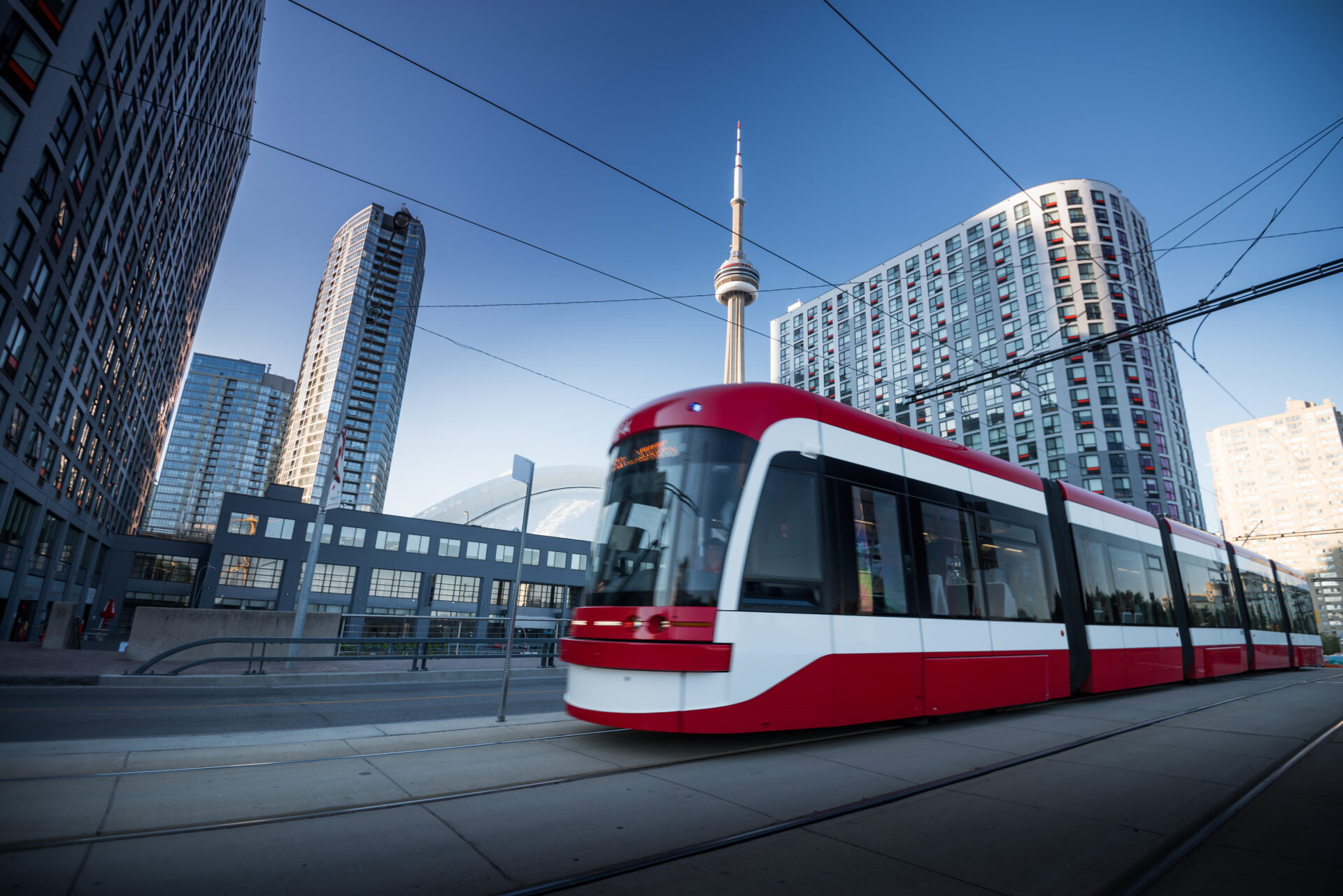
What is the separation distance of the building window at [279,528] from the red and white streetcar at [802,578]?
172 feet

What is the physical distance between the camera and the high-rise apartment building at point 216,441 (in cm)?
15225

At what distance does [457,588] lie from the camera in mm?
55688

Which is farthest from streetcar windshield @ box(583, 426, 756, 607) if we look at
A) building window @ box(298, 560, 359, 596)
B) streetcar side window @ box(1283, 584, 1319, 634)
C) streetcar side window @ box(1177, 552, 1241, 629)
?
building window @ box(298, 560, 359, 596)

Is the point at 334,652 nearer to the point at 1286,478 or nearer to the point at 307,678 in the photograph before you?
the point at 307,678

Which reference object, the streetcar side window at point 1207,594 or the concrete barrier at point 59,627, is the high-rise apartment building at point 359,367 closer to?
the concrete barrier at point 59,627

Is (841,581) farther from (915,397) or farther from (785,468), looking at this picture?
(915,397)

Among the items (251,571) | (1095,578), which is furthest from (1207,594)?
(251,571)

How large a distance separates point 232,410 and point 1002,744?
19099cm

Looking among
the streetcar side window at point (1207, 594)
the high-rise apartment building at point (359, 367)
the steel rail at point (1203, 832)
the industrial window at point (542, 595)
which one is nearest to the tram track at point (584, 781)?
the steel rail at point (1203, 832)

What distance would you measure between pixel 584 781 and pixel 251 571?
54492 mm

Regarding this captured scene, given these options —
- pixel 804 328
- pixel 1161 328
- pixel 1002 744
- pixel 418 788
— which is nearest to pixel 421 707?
pixel 418 788

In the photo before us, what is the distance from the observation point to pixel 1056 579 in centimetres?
1007

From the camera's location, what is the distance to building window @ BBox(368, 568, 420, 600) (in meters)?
52.1

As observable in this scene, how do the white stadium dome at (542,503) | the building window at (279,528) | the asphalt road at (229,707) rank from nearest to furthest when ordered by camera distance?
the asphalt road at (229,707) < the building window at (279,528) < the white stadium dome at (542,503)
